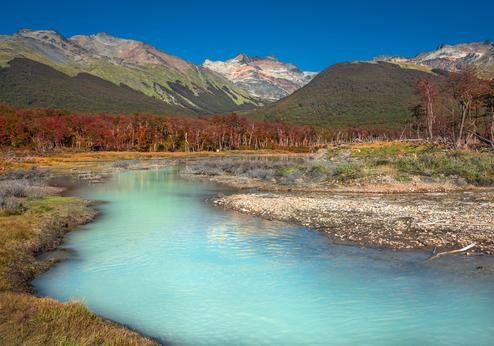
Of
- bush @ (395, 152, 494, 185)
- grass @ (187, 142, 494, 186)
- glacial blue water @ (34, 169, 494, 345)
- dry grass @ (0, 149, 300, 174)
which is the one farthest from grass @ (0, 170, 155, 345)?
dry grass @ (0, 149, 300, 174)

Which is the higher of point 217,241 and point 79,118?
point 79,118

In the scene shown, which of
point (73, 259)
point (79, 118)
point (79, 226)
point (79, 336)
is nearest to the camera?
point (79, 336)

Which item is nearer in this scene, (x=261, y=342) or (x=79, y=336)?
(x=79, y=336)

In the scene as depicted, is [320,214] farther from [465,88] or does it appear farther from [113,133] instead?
[113,133]

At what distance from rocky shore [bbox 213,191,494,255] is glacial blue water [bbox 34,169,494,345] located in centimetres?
208

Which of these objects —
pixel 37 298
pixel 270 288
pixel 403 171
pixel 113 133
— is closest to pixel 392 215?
pixel 270 288

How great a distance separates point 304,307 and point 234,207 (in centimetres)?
2285

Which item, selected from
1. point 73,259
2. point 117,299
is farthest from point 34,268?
point 117,299

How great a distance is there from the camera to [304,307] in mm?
16906

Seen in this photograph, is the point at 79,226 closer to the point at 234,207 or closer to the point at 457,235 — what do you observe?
the point at 234,207

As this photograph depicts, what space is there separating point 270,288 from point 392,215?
651 inches

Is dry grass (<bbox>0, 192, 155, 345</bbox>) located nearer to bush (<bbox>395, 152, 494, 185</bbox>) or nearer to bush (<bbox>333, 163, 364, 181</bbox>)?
bush (<bbox>333, 163, 364, 181</bbox>)

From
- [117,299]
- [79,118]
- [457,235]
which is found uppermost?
[79,118]

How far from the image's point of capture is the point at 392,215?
107 feet
